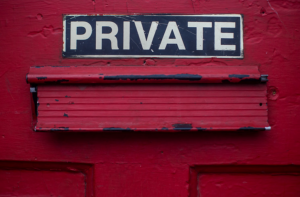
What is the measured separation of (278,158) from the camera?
0.83 metres

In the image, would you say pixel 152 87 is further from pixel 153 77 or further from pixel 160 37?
pixel 160 37

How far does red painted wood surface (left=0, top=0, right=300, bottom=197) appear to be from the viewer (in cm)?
84

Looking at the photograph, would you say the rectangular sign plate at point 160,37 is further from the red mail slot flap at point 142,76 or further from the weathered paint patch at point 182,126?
the weathered paint patch at point 182,126

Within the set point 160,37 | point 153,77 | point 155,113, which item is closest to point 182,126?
point 155,113

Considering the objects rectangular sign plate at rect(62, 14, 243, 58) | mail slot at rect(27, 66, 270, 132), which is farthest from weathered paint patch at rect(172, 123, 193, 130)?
rectangular sign plate at rect(62, 14, 243, 58)

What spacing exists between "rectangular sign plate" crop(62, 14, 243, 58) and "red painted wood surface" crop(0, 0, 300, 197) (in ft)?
0.11

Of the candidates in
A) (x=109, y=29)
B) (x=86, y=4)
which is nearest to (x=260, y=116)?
(x=109, y=29)

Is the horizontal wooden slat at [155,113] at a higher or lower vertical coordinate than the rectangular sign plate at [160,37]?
lower

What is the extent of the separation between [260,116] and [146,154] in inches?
20.3

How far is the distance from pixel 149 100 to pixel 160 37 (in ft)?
0.99

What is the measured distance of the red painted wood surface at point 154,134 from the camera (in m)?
0.84

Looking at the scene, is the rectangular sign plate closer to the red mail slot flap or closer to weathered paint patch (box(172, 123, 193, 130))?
the red mail slot flap

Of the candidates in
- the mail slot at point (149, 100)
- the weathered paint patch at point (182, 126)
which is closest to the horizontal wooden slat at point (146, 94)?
the mail slot at point (149, 100)

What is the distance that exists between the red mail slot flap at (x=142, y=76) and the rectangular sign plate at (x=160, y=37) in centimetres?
9
